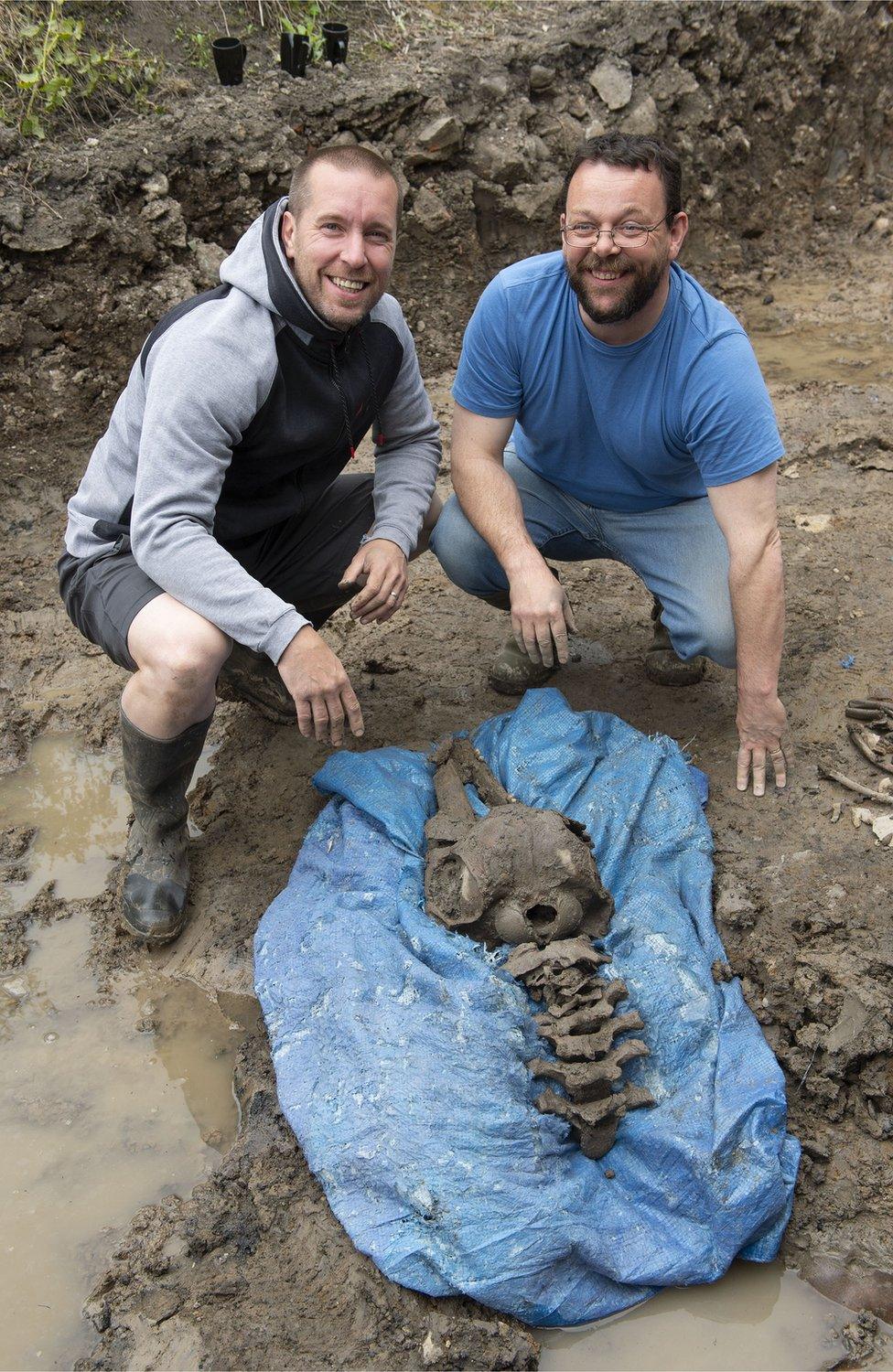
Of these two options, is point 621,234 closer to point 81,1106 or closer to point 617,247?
point 617,247

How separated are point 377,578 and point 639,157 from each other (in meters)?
1.38

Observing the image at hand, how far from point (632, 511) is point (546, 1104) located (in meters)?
1.97

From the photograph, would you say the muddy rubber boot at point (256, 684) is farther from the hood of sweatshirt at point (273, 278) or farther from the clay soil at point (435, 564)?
the hood of sweatshirt at point (273, 278)

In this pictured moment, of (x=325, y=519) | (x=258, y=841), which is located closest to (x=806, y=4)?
(x=325, y=519)

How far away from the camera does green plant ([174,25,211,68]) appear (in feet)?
17.6

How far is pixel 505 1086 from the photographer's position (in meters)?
2.57

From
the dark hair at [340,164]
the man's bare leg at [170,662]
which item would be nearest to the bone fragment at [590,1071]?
the man's bare leg at [170,662]

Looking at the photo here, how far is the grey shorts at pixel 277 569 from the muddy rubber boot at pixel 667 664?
1133 mm

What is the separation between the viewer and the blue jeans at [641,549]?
139 inches

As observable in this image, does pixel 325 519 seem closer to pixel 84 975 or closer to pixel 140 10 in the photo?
pixel 84 975

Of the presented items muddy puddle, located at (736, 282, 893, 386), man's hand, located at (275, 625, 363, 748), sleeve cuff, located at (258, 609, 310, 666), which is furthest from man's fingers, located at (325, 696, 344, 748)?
muddy puddle, located at (736, 282, 893, 386)

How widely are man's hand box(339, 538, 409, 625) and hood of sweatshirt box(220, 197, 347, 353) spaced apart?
62 cm

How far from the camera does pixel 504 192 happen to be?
19.3 ft

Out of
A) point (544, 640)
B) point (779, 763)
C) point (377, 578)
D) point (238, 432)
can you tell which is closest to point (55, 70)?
point (238, 432)
